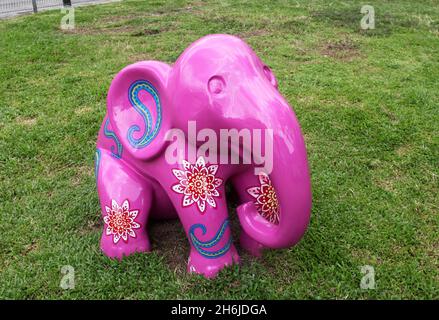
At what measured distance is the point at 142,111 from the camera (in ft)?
7.96

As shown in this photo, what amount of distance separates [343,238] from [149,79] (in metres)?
1.46

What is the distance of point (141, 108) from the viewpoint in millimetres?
2434

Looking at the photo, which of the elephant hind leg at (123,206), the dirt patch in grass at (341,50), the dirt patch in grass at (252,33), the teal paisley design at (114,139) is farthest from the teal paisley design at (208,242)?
the dirt patch in grass at (252,33)

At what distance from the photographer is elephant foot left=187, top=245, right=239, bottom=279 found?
241cm

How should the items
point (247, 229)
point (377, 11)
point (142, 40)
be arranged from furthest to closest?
point (377, 11) < point (142, 40) < point (247, 229)

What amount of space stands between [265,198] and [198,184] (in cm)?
36

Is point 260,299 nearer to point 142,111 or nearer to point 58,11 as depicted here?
point 142,111

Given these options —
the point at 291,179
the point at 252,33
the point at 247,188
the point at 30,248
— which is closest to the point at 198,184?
the point at 247,188

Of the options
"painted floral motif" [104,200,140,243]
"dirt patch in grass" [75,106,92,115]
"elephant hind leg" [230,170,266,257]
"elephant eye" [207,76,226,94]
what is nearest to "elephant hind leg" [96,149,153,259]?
"painted floral motif" [104,200,140,243]

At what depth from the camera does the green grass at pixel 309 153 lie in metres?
2.49

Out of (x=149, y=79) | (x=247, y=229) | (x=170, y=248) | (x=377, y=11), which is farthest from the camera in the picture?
(x=377, y=11)

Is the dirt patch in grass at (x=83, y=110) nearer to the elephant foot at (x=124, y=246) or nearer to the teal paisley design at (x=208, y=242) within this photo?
the elephant foot at (x=124, y=246)
